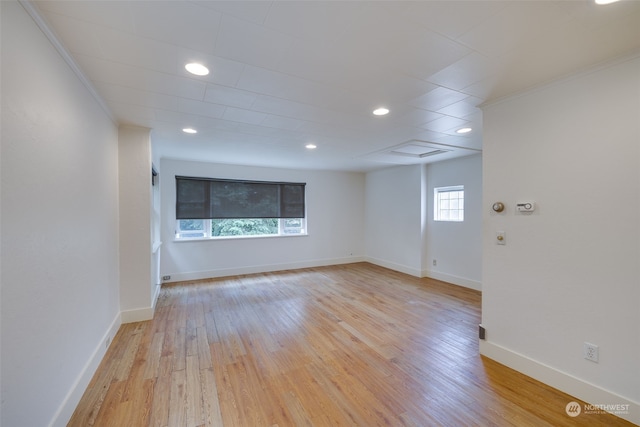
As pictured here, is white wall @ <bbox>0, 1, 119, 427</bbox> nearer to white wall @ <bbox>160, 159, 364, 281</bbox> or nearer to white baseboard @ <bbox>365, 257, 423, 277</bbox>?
white wall @ <bbox>160, 159, 364, 281</bbox>

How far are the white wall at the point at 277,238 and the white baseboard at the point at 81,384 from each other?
8.01 ft

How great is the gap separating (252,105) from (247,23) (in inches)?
43.1

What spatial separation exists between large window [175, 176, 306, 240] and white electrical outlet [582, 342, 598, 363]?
198 inches

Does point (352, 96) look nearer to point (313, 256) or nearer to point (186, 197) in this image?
point (186, 197)

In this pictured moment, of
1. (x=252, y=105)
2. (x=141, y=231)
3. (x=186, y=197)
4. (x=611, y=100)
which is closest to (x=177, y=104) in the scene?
(x=252, y=105)

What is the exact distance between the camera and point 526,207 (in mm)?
2168

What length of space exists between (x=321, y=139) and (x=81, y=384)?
3.38 meters

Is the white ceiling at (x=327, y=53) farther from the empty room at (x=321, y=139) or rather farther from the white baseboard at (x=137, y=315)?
the white baseboard at (x=137, y=315)

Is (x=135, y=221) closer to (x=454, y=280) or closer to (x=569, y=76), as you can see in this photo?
(x=569, y=76)

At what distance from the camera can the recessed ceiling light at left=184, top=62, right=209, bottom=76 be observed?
1.80m

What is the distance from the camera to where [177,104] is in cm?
244

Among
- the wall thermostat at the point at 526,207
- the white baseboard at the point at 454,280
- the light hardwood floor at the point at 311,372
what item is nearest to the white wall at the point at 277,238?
the light hardwood floor at the point at 311,372

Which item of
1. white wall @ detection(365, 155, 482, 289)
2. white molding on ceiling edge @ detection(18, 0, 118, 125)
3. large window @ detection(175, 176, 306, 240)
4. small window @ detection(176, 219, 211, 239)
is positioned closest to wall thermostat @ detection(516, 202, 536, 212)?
white wall @ detection(365, 155, 482, 289)

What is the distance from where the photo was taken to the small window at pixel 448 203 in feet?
16.1
